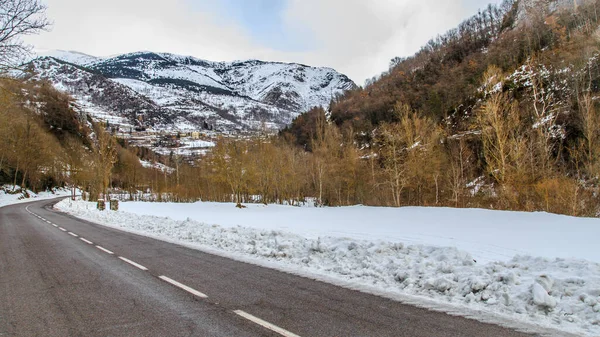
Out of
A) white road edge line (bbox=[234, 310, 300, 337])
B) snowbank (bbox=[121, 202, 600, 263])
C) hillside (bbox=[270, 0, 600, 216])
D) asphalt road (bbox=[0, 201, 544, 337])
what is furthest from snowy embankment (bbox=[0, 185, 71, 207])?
white road edge line (bbox=[234, 310, 300, 337])

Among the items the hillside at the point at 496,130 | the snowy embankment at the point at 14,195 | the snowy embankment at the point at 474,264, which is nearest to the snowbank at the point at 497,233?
the snowy embankment at the point at 474,264

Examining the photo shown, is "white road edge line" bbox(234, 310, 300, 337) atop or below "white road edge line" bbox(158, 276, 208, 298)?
atop

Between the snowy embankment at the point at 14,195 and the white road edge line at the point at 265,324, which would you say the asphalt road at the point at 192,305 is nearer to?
the white road edge line at the point at 265,324

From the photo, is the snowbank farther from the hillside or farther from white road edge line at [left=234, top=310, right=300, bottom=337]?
the hillside

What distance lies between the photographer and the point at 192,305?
19.3 ft

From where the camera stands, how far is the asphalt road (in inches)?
188

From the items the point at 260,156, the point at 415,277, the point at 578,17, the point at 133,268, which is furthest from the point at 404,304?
the point at 578,17

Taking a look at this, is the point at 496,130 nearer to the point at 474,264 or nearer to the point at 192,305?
the point at 474,264

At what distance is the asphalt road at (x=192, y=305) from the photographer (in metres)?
4.78

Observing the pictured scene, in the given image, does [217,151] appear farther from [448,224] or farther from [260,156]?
[448,224]

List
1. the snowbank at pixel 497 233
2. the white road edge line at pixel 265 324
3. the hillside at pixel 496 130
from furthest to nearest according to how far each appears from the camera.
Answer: the hillside at pixel 496 130
the snowbank at pixel 497 233
the white road edge line at pixel 265 324

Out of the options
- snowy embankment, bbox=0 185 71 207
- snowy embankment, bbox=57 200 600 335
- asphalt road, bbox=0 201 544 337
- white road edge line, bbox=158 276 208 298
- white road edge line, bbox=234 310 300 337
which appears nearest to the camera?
white road edge line, bbox=234 310 300 337

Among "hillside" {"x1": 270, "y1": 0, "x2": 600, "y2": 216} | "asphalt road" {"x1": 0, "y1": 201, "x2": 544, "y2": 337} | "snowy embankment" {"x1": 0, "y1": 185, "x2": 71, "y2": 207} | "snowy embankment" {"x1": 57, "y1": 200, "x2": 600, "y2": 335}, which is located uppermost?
"hillside" {"x1": 270, "y1": 0, "x2": 600, "y2": 216}

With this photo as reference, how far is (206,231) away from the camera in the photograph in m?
16.2
